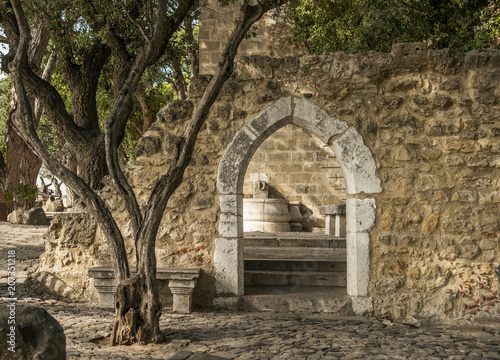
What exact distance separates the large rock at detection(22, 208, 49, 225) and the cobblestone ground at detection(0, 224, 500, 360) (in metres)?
5.87

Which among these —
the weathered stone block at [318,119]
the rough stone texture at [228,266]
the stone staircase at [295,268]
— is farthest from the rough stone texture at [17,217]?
the weathered stone block at [318,119]

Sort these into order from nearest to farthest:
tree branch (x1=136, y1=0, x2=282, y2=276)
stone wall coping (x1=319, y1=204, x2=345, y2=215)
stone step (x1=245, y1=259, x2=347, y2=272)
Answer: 1. tree branch (x1=136, y1=0, x2=282, y2=276)
2. stone step (x1=245, y1=259, x2=347, y2=272)
3. stone wall coping (x1=319, y1=204, x2=345, y2=215)

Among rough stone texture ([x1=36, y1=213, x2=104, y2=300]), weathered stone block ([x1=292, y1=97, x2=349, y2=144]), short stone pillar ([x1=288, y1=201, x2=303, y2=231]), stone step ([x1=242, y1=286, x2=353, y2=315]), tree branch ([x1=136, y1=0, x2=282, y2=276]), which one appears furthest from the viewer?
short stone pillar ([x1=288, y1=201, x2=303, y2=231])

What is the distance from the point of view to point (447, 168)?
487cm

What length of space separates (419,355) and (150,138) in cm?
341

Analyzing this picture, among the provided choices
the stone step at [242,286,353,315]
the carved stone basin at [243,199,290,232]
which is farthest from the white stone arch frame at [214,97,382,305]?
the carved stone basin at [243,199,290,232]

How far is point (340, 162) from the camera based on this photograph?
16.4 feet

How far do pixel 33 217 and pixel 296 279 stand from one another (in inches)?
281

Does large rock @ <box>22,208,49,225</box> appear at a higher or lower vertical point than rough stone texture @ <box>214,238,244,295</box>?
higher

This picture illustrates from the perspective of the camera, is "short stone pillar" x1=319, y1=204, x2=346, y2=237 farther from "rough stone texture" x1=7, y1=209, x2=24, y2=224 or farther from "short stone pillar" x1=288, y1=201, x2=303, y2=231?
"rough stone texture" x1=7, y1=209, x2=24, y2=224

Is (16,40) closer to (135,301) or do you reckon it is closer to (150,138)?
(150,138)

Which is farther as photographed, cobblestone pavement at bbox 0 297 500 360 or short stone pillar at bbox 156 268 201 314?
short stone pillar at bbox 156 268 201 314

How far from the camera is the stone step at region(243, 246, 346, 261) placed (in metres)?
6.13

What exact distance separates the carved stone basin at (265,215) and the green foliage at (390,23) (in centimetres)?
297
